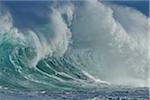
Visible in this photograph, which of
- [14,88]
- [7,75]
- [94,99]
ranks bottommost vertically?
[94,99]

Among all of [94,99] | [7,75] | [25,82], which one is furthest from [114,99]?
[7,75]

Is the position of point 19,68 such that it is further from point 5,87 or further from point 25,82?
point 5,87

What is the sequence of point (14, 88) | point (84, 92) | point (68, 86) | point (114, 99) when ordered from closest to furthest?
point (114, 99)
point (84, 92)
point (14, 88)
point (68, 86)

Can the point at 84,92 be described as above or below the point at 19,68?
below

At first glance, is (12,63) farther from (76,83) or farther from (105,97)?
(105,97)

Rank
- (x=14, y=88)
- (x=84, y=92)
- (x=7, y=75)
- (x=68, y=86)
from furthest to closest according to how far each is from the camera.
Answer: (x=7, y=75) < (x=68, y=86) < (x=14, y=88) < (x=84, y=92)

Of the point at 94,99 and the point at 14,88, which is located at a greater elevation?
the point at 14,88

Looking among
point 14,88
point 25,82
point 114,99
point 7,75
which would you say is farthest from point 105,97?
point 7,75

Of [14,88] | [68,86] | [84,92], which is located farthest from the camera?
[68,86]

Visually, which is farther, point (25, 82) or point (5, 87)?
point (25, 82)
